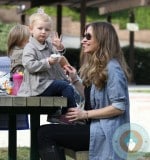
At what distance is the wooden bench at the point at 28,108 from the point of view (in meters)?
4.49

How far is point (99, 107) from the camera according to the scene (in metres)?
4.43

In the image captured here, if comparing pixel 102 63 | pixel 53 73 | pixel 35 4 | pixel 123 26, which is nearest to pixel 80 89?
pixel 53 73

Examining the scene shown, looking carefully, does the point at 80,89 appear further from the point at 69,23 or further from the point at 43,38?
the point at 69,23

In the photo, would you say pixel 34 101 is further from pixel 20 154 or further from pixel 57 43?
pixel 20 154

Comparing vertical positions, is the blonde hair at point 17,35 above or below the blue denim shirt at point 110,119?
above

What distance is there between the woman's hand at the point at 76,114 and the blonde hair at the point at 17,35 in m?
1.02

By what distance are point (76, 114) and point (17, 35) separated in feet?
4.00

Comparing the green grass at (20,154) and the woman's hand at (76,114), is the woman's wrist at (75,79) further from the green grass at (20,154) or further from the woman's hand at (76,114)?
the green grass at (20,154)

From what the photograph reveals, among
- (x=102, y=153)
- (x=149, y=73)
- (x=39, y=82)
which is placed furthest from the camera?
(x=149, y=73)

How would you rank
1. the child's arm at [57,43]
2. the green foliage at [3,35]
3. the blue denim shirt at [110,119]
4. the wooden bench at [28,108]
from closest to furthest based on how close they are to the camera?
the blue denim shirt at [110,119], the wooden bench at [28,108], the child's arm at [57,43], the green foliage at [3,35]

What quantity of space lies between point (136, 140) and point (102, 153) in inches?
19.1

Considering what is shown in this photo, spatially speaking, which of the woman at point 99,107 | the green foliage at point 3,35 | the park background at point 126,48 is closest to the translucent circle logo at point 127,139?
the woman at point 99,107

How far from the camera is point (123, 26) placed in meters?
44.3

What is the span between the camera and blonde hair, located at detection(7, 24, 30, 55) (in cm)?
527
